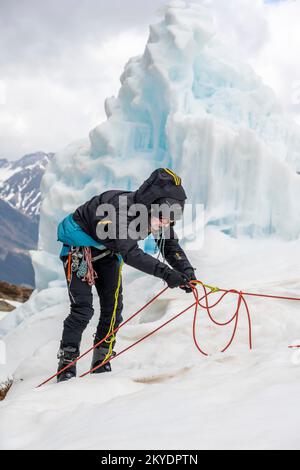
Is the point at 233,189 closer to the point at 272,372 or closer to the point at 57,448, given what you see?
the point at 272,372

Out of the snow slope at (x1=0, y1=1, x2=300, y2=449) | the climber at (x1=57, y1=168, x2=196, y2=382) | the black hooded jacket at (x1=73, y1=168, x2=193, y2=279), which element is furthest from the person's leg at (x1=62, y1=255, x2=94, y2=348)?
the snow slope at (x1=0, y1=1, x2=300, y2=449)

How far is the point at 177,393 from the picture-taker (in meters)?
2.88

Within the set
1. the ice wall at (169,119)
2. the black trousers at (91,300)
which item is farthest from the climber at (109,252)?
the ice wall at (169,119)

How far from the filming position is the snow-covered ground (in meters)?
2.09

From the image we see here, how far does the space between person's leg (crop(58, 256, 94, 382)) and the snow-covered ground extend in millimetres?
434

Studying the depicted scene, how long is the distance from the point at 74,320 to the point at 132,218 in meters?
1.14

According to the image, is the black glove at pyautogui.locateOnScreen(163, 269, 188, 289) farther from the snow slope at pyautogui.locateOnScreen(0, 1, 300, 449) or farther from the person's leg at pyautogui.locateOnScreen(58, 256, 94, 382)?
the person's leg at pyautogui.locateOnScreen(58, 256, 94, 382)

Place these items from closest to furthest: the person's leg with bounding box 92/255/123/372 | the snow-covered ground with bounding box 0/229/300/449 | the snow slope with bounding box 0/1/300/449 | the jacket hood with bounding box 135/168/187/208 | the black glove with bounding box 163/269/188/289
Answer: the snow-covered ground with bounding box 0/229/300/449 → the snow slope with bounding box 0/1/300/449 → the black glove with bounding box 163/269/188/289 → the jacket hood with bounding box 135/168/187/208 → the person's leg with bounding box 92/255/123/372

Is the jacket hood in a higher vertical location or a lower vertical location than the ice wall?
lower

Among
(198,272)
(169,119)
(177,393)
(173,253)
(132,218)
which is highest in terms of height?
(169,119)

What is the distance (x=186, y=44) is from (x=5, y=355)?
30.1 ft

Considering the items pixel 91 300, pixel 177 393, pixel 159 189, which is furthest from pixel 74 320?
pixel 177 393

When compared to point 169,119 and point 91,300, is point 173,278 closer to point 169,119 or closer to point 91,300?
point 91,300

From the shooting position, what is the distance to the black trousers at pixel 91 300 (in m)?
4.21
